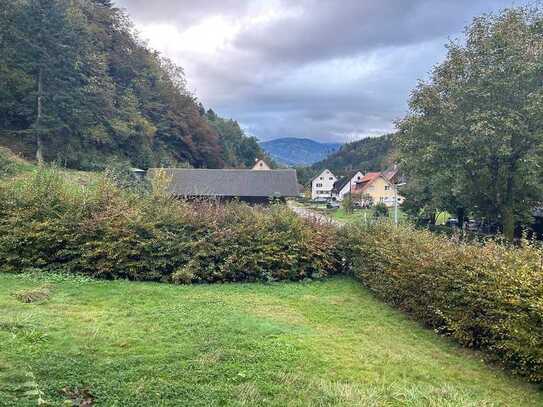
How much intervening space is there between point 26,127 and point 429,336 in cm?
3143

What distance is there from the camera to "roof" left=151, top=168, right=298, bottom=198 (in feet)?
83.8

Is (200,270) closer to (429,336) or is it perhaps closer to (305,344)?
(305,344)

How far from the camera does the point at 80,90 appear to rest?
2758 centimetres

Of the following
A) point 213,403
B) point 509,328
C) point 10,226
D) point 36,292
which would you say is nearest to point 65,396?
point 213,403

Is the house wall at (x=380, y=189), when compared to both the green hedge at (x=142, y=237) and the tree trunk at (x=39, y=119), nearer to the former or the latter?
the tree trunk at (x=39, y=119)

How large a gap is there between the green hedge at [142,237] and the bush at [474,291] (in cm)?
229

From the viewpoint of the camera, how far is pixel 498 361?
459 centimetres

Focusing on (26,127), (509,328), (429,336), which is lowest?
(429,336)

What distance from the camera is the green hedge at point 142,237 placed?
7793 millimetres

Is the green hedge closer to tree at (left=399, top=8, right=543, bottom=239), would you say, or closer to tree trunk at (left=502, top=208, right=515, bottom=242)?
tree at (left=399, top=8, right=543, bottom=239)

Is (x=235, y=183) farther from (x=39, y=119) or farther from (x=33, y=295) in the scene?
(x=33, y=295)

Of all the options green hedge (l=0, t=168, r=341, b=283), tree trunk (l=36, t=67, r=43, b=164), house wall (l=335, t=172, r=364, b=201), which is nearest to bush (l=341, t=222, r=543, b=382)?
green hedge (l=0, t=168, r=341, b=283)

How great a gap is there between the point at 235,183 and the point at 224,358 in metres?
22.7

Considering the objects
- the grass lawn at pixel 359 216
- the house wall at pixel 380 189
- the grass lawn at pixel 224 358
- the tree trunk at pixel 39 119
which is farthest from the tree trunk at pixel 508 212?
Answer: the house wall at pixel 380 189
